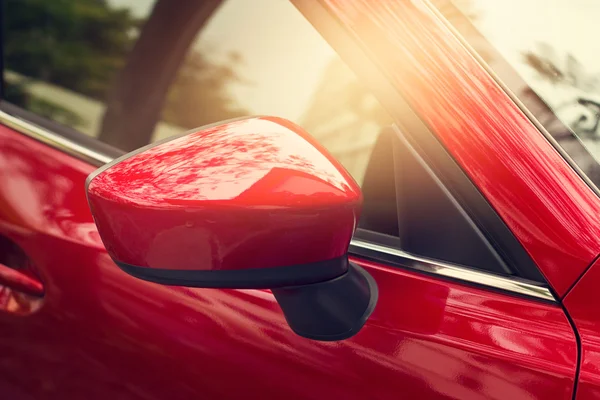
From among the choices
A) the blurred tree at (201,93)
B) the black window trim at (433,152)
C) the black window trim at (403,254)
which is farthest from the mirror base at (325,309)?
the blurred tree at (201,93)

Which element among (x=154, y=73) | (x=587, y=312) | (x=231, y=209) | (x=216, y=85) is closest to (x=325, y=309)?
(x=231, y=209)

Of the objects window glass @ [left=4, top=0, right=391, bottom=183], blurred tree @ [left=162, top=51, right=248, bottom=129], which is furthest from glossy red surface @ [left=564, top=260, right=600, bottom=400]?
blurred tree @ [left=162, top=51, right=248, bottom=129]

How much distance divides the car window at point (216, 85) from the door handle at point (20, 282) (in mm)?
354

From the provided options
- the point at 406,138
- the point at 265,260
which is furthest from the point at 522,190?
the point at 265,260

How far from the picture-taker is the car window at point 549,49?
1.02m

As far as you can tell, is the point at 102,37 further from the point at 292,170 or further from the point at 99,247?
the point at 292,170

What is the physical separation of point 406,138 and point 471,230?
0.20 metres

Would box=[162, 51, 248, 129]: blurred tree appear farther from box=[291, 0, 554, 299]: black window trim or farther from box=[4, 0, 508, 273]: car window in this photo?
box=[291, 0, 554, 299]: black window trim

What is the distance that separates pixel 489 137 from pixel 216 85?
59cm

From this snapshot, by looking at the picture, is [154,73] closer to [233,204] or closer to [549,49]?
[233,204]

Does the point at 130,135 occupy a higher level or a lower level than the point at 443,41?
lower

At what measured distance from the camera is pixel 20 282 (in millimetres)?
1229

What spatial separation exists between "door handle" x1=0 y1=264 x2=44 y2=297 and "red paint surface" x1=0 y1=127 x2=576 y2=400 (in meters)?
0.03

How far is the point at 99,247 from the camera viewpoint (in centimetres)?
117
